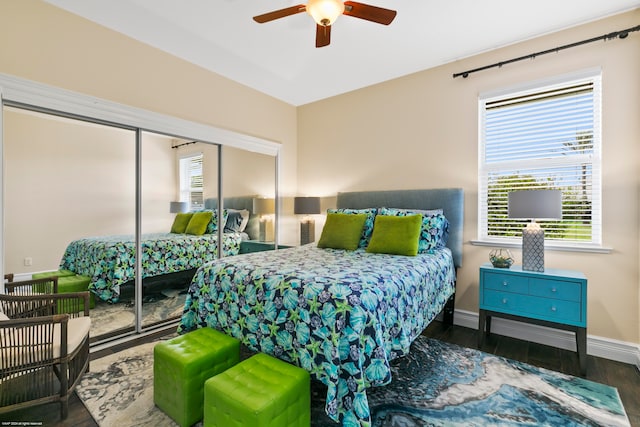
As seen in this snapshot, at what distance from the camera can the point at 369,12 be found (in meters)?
2.09

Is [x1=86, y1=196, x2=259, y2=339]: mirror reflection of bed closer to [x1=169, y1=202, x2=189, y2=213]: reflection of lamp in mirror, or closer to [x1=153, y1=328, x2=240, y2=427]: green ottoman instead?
[x1=169, y1=202, x2=189, y2=213]: reflection of lamp in mirror

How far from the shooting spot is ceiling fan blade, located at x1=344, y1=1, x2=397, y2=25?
204 centimetres

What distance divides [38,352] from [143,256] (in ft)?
4.54

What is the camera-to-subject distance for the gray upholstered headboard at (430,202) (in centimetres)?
326

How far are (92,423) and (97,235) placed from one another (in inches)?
62.1

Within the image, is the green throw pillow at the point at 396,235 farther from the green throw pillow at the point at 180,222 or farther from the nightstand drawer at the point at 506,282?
the green throw pillow at the point at 180,222

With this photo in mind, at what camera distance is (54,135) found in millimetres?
2496

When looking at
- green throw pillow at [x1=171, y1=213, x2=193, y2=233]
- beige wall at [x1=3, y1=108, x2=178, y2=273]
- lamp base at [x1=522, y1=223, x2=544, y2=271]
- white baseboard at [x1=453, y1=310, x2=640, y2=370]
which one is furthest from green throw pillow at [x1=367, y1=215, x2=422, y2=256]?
beige wall at [x1=3, y1=108, x2=178, y2=273]

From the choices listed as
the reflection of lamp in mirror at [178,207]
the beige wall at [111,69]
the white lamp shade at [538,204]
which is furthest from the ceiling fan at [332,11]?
the reflection of lamp in mirror at [178,207]

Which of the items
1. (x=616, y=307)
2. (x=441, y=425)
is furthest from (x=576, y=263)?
(x=441, y=425)

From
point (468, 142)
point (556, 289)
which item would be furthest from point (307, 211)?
point (556, 289)

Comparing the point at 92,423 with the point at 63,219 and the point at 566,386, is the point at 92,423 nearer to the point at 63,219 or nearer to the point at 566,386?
the point at 63,219

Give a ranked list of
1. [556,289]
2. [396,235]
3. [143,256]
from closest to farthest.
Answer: [556,289], [396,235], [143,256]

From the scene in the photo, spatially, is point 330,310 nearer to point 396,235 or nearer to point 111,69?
point 396,235
